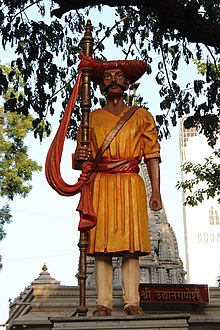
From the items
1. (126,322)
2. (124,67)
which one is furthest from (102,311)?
(124,67)

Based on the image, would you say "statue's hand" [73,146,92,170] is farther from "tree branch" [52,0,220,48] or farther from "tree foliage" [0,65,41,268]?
"tree foliage" [0,65,41,268]

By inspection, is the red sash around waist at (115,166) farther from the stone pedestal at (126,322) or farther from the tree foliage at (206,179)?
the tree foliage at (206,179)

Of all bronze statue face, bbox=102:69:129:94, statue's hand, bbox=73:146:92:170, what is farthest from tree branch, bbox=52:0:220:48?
statue's hand, bbox=73:146:92:170

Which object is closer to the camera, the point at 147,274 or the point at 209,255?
the point at 147,274

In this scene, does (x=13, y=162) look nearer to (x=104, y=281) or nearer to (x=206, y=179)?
(x=206, y=179)

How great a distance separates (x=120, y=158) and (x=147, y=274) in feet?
52.4

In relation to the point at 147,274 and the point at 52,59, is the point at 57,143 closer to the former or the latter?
the point at 52,59

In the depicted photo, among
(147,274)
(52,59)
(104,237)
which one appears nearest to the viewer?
(104,237)

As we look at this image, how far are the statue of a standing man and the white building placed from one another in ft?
178

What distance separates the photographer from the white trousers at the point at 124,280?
569 centimetres

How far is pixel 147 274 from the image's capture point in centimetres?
2150

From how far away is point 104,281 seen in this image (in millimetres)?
5781

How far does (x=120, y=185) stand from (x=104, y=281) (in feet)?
2.98

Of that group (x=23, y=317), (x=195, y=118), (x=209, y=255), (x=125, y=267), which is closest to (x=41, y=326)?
(x=23, y=317)
